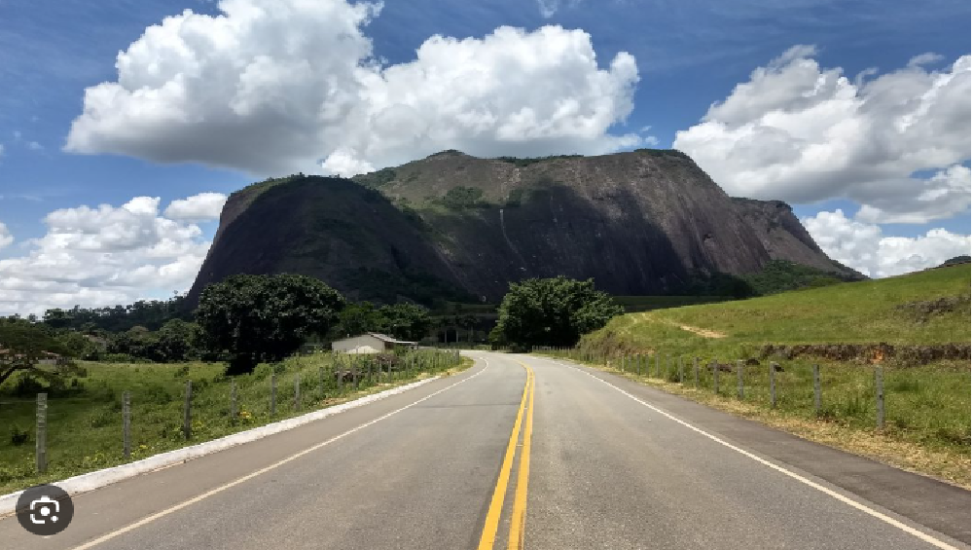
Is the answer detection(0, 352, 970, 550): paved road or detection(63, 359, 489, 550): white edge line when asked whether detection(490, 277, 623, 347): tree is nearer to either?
detection(63, 359, 489, 550): white edge line

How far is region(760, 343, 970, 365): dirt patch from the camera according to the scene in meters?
32.1

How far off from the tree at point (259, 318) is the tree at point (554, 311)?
33623mm

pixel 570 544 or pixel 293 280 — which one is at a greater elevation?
pixel 293 280

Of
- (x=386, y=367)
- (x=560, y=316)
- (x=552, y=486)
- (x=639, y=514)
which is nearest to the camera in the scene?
(x=639, y=514)

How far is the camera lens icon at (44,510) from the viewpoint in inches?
309

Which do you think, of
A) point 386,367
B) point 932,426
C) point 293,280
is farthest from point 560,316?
point 932,426

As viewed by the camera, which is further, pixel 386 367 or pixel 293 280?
pixel 293 280

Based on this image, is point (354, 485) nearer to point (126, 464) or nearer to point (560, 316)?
point (126, 464)

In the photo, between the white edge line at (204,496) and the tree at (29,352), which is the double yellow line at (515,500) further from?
the tree at (29,352)

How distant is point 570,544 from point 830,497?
155 inches

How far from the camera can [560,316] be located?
10531 centimetres

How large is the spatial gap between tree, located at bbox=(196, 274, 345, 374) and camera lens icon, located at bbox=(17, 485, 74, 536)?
74293 mm

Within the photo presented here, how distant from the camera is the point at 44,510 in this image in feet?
29.1

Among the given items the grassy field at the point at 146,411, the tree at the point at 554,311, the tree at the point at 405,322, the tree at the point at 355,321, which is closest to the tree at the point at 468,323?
the tree at the point at 405,322
